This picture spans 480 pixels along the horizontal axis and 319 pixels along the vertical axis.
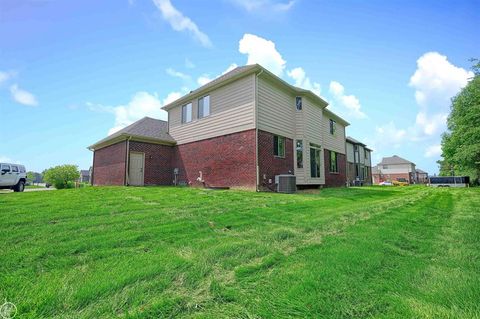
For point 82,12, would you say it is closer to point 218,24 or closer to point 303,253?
point 218,24

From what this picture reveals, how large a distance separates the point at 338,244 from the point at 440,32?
12.4 meters

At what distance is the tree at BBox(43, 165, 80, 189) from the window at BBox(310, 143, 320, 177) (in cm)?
1966

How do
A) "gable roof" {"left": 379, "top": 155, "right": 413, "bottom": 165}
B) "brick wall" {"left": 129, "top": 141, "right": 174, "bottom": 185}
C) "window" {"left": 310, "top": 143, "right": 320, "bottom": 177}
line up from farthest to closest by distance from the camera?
"gable roof" {"left": 379, "top": 155, "right": 413, "bottom": 165} < "brick wall" {"left": 129, "top": 141, "right": 174, "bottom": 185} < "window" {"left": 310, "top": 143, "right": 320, "bottom": 177}

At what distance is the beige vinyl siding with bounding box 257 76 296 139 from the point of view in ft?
41.5

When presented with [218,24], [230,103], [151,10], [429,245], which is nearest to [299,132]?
[230,103]

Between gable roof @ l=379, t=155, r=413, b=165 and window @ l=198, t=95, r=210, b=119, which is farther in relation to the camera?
gable roof @ l=379, t=155, r=413, b=165

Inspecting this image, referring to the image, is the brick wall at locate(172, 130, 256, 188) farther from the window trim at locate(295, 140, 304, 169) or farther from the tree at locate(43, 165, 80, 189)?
the tree at locate(43, 165, 80, 189)

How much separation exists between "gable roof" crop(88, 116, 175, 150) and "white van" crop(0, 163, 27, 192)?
5.03 metres

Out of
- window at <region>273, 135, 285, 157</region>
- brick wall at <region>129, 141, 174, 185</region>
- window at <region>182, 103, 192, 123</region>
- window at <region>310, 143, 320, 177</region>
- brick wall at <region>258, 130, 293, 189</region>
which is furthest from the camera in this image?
window at <region>182, 103, 192, 123</region>

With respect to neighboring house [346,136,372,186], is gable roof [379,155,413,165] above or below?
above

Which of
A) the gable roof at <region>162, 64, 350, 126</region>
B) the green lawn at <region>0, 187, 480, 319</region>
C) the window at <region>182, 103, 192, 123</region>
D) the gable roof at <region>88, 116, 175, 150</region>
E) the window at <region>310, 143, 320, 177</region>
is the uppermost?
the gable roof at <region>162, 64, 350, 126</region>

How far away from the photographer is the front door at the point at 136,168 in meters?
15.6

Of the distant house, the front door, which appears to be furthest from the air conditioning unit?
the distant house

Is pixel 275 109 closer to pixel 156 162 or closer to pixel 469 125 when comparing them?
pixel 156 162
